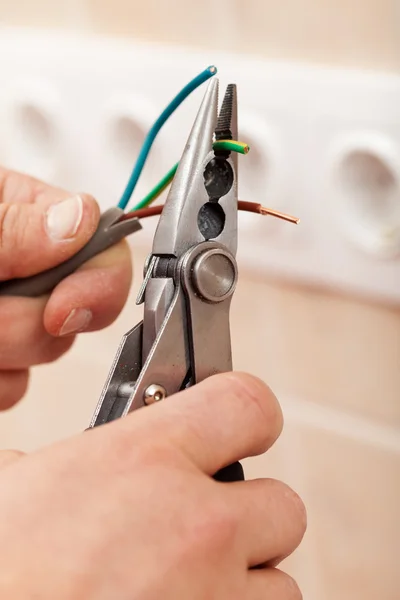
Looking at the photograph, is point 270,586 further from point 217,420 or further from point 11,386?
point 11,386

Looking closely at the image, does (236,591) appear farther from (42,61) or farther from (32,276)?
(42,61)

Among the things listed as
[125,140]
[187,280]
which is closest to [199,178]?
[187,280]

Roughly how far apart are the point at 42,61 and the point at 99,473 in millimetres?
250

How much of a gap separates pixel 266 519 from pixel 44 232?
5.9 inches

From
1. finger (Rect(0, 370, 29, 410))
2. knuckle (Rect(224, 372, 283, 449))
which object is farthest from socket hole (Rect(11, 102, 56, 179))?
knuckle (Rect(224, 372, 283, 449))

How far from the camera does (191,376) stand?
0.27 meters

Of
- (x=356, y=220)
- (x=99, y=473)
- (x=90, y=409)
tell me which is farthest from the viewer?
(x=90, y=409)

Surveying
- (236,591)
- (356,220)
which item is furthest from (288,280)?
(236,591)

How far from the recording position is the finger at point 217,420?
9.4 inches

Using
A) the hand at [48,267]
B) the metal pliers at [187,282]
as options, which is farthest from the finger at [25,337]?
the metal pliers at [187,282]

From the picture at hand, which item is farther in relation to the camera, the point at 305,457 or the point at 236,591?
the point at 305,457

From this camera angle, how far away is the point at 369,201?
1.07ft

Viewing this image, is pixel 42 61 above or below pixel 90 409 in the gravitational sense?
above

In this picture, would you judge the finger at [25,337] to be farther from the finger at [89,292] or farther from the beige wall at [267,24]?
the beige wall at [267,24]
